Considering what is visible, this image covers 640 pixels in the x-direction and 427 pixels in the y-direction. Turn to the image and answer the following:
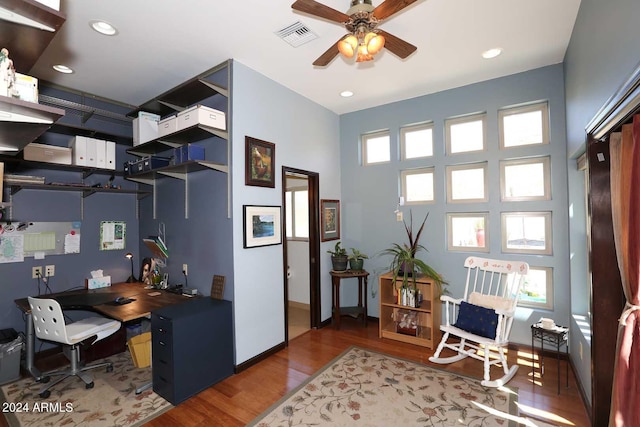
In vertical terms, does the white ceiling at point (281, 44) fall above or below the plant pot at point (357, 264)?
above

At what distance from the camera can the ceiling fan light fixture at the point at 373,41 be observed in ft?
6.11

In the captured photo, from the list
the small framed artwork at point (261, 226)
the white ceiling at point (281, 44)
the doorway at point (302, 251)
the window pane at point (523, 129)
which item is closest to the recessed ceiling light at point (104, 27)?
the white ceiling at point (281, 44)

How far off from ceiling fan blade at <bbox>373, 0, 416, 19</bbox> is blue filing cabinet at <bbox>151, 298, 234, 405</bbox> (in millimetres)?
2584

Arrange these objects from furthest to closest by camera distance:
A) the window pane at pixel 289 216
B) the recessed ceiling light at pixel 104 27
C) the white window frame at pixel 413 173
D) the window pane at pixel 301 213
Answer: the window pane at pixel 289 216
the window pane at pixel 301 213
the white window frame at pixel 413 173
the recessed ceiling light at pixel 104 27

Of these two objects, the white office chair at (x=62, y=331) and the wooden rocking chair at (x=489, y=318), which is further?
the wooden rocking chair at (x=489, y=318)

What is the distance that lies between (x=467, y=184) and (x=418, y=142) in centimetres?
84

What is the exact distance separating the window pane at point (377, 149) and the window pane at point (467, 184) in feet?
3.01

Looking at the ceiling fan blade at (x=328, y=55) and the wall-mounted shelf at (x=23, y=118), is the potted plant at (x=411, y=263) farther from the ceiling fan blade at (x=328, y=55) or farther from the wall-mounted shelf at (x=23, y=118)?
the wall-mounted shelf at (x=23, y=118)

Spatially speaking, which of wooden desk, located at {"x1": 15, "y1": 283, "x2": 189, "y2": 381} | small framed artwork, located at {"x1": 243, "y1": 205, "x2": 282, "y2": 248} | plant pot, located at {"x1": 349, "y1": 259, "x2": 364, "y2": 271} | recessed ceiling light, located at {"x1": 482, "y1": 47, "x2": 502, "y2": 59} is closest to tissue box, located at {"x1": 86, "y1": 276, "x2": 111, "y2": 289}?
wooden desk, located at {"x1": 15, "y1": 283, "x2": 189, "y2": 381}

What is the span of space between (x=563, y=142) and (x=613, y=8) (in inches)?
68.9

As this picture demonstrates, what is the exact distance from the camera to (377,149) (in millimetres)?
4301

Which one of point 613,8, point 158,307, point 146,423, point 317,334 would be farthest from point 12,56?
point 317,334

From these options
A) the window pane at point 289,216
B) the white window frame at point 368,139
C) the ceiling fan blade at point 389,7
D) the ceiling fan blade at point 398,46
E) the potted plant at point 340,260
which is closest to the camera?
the ceiling fan blade at point 389,7

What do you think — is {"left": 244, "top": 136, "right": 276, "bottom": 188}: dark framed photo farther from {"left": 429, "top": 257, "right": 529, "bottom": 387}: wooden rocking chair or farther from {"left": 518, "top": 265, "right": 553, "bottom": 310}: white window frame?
{"left": 518, "top": 265, "right": 553, "bottom": 310}: white window frame
